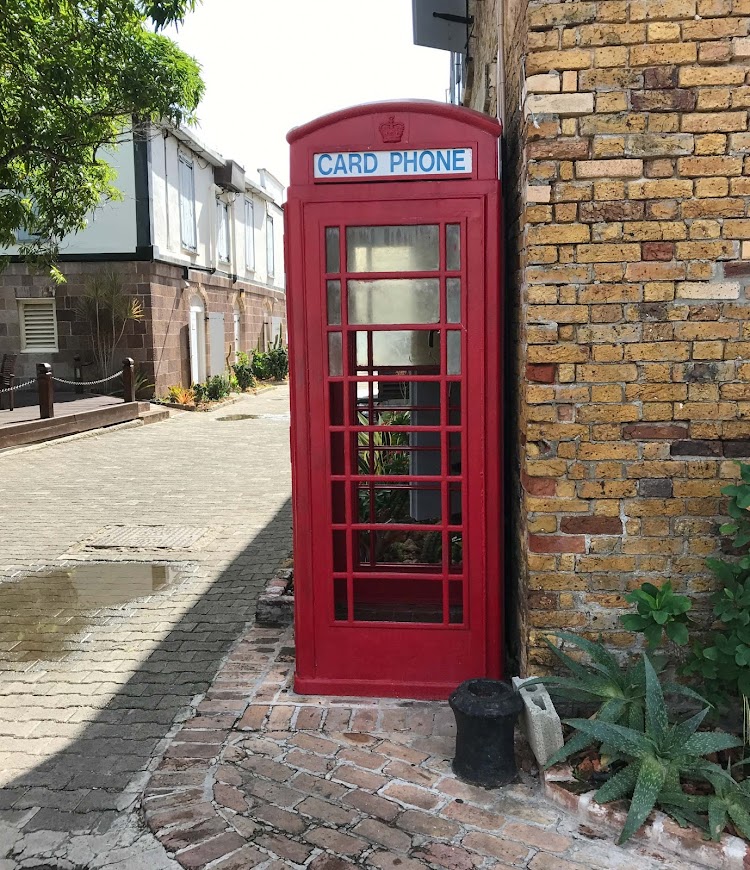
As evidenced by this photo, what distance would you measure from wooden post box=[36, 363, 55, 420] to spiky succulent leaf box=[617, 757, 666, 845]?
13.3m

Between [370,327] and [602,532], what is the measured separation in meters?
1.49

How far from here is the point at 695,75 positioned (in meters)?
3.41

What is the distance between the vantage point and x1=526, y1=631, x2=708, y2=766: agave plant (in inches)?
130

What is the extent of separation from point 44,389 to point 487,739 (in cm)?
1288

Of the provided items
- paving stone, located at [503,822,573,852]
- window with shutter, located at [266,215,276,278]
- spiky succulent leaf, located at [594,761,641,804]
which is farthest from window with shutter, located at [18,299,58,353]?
spiky succulent leaf, located at [594,761,641,804]

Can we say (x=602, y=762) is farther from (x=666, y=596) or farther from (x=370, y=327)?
(x=370, y=327)

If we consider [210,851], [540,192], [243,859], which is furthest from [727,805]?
[540,192]

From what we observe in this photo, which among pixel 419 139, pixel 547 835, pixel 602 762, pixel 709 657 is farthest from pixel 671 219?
pixel 547 835

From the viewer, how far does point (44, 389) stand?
1434 centimetres

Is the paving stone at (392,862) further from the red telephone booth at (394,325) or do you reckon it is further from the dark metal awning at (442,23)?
the dark metal awning at (442,23)

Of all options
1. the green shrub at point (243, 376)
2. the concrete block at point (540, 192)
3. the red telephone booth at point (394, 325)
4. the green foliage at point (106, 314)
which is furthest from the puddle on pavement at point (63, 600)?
the green shrub at point (243, 376)

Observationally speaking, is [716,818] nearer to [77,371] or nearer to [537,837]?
[537,837]

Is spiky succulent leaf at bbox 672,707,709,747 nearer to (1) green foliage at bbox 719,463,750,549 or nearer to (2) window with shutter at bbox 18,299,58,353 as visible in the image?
(1) green foliage at bbox 719,463,750,549

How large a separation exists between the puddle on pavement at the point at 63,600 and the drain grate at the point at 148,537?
23.1 inches
